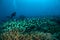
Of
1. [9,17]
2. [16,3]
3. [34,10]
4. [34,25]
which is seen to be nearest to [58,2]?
[34,10]

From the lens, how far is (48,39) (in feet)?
11.3

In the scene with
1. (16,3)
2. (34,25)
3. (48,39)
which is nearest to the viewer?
(48,39)

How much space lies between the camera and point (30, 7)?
7570mm

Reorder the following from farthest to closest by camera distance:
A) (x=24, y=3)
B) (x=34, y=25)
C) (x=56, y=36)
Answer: (x=24, y=3), (x=34, y=25), (x=56, y=36)

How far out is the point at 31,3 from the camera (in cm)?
773

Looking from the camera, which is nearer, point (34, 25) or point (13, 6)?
point (34, 25)

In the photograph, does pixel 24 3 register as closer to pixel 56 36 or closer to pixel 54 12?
pixel 54 12

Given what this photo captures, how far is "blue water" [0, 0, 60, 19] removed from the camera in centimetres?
644

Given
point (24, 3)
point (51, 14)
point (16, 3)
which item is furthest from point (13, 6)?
point (51, 14)

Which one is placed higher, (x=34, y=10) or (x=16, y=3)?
(x=16, y=3)

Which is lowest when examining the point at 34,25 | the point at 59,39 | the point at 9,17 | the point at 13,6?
the point at 59,39

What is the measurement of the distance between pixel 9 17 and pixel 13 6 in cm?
66

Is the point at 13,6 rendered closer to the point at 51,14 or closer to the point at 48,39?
the point at 51,14

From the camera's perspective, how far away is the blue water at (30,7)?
253 inches
